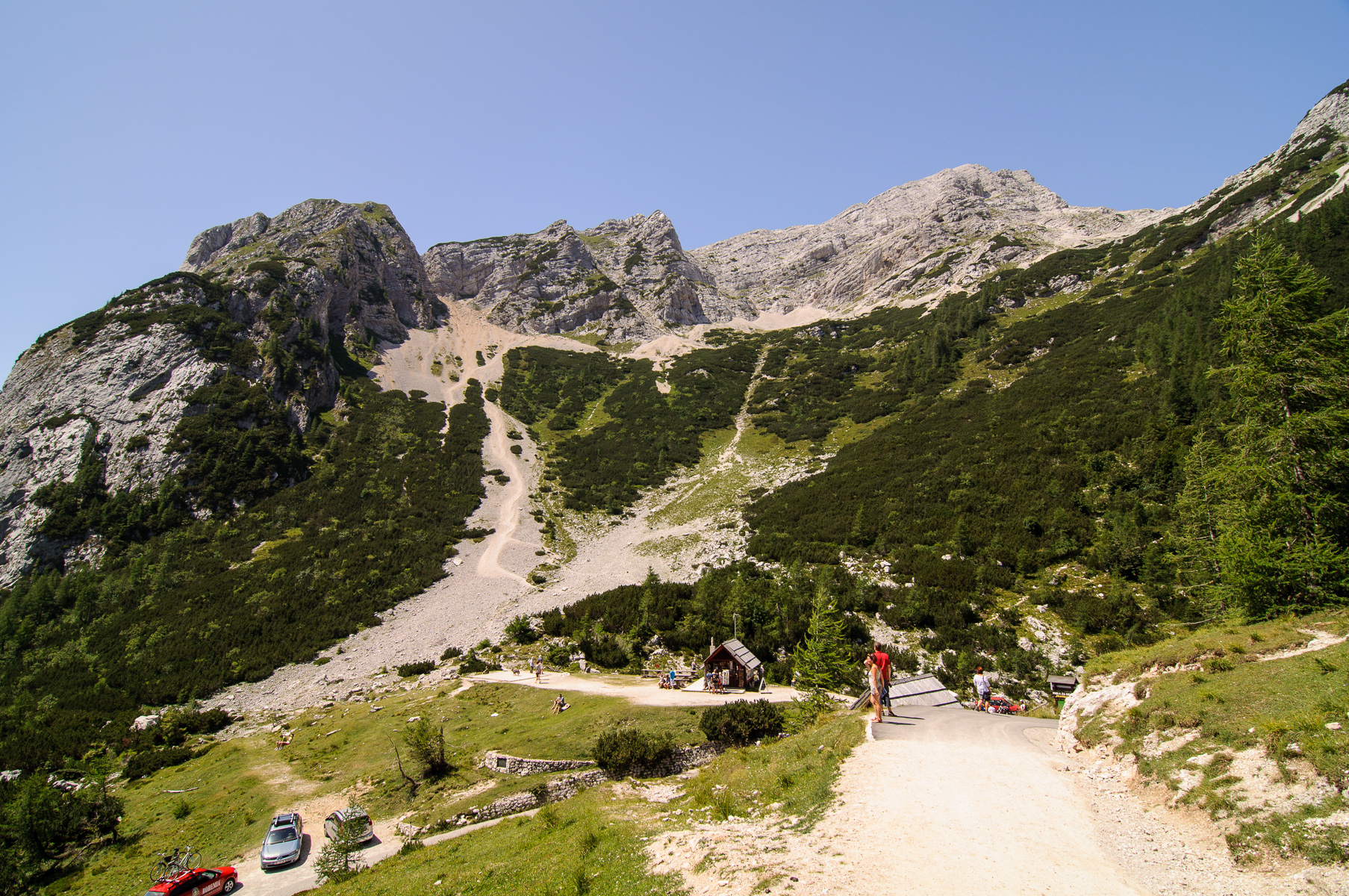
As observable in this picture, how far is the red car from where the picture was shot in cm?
1332

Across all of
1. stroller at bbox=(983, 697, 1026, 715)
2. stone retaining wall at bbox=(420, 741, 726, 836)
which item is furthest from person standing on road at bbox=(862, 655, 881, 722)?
stroller at bbox=(983, 697, 1026, 715)

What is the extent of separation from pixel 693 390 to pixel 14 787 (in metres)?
78.9

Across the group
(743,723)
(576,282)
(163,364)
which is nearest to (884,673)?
(743,723)

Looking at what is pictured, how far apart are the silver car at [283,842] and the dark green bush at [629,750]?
29.8 feet

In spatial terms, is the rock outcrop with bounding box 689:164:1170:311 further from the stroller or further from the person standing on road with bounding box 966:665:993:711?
the person standing on road with bounding box 966:665:993:711

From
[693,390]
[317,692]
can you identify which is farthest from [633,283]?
[317,692]

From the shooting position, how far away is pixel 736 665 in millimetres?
24719

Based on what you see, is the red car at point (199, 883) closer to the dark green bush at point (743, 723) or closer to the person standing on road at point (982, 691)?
the dark green bush at point (743, 723)

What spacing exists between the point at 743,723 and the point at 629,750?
3970 millimetres

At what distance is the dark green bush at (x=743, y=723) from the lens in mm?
17828

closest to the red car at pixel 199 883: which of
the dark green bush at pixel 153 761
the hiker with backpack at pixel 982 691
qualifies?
the dark green bush at pixel 153 761

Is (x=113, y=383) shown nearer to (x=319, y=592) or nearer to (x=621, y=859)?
(x=319, y=592)

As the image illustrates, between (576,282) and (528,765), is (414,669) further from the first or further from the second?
(576,282)

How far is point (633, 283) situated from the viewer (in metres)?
142
